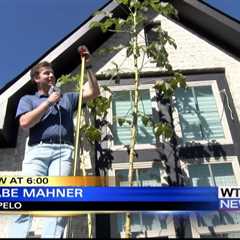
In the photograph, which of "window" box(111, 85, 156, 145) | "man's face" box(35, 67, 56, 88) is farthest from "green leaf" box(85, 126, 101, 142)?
"man's face" box(35, 67, 56, 88)

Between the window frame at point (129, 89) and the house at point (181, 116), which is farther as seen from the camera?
the window frame at point (129, 89)

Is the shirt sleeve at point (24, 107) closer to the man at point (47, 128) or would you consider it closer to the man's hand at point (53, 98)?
the man at point (47, 128)

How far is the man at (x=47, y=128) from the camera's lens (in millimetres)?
6383

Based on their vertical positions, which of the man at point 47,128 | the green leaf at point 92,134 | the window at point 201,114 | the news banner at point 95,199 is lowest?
the news banner at point 95,199

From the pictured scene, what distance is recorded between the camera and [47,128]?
270 inches

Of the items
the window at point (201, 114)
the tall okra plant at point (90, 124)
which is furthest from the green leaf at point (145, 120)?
the window at point (201, 114)

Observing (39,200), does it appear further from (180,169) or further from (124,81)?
(124,81)

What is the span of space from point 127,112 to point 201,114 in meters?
1.25

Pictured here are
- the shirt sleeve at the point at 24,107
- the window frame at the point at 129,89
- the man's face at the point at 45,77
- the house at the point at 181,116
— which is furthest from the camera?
the window frame at the point at 129,89

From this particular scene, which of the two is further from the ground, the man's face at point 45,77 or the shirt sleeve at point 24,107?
the man's face at point 45,77

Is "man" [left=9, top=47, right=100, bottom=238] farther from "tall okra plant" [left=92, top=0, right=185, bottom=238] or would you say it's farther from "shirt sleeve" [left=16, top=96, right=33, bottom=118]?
"tall okra plant" [left=92, top=0, right=185, bottom=238]

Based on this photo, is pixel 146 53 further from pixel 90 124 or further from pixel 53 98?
pixel 53 98

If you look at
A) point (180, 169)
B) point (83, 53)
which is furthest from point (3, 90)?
point (180, 169)

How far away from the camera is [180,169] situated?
820 cm
